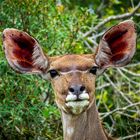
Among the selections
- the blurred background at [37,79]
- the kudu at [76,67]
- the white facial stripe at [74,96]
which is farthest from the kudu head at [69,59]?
the blurred background at [37,79]

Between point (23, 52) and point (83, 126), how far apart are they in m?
0.97

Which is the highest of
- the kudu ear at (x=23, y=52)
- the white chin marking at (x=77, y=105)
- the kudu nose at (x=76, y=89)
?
the kudu ear at (x=23, y=52)

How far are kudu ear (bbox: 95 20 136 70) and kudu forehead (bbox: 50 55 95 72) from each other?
0.64 feet

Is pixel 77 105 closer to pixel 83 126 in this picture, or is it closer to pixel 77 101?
pixel 77 101

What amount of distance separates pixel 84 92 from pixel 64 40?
261 centimetres

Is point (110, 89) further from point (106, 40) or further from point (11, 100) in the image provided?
point (106, 40)

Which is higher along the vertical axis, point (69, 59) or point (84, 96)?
point (69, 59)

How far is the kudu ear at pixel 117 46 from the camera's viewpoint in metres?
7.16

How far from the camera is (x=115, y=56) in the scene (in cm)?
731

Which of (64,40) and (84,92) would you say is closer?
(84,92)

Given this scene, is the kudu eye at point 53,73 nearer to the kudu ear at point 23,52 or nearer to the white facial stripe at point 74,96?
the kudu ear at point 23,52

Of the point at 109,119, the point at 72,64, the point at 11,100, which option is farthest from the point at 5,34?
the point at 109,119

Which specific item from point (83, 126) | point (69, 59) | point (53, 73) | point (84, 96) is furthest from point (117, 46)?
point (84, 96)

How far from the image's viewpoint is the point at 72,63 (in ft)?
22.4
